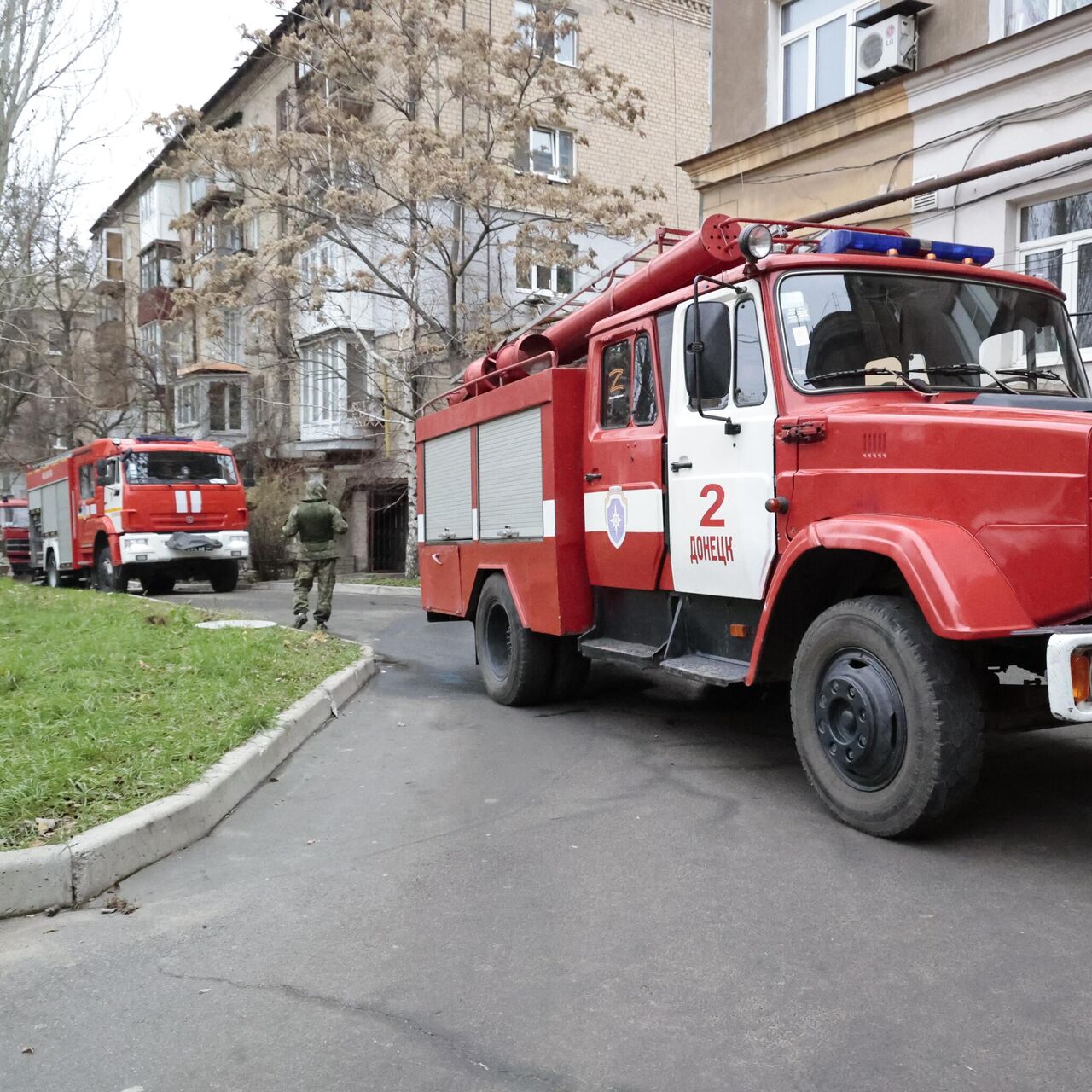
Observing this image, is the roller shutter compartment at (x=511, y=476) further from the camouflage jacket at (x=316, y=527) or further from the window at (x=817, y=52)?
the window at (x=817, y=52)

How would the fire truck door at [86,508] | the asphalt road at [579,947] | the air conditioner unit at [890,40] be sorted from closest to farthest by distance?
the asphalt road at [579,947] → the air conditioner unit at [890,40] → the fire truck door at [86,508]

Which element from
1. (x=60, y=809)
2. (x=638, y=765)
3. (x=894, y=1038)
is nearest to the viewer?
(x=894, y=1038)

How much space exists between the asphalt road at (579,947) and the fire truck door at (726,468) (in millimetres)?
1165

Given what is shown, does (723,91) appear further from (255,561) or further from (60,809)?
(255,561)

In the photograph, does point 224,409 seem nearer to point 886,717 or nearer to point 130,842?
point 130,842

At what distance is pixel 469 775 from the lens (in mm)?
6129

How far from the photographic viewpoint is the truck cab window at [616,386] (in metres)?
6.76

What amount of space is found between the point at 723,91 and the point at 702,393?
36.6 ft

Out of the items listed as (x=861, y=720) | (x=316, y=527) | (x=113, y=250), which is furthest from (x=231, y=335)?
(x=861, y=720)

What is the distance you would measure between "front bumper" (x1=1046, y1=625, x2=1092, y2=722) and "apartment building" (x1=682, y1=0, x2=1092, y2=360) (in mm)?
6358

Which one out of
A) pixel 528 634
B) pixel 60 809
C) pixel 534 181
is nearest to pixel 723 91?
pixel 534 181

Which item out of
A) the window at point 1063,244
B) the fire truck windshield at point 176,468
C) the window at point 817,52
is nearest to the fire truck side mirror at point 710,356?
the window at point 1063,244

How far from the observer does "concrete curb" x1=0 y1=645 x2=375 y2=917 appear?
4156 millimetres

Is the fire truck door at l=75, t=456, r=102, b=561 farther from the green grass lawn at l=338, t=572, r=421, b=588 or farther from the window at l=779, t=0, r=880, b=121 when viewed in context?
the window at l=779, t=0, r=880, b=121
